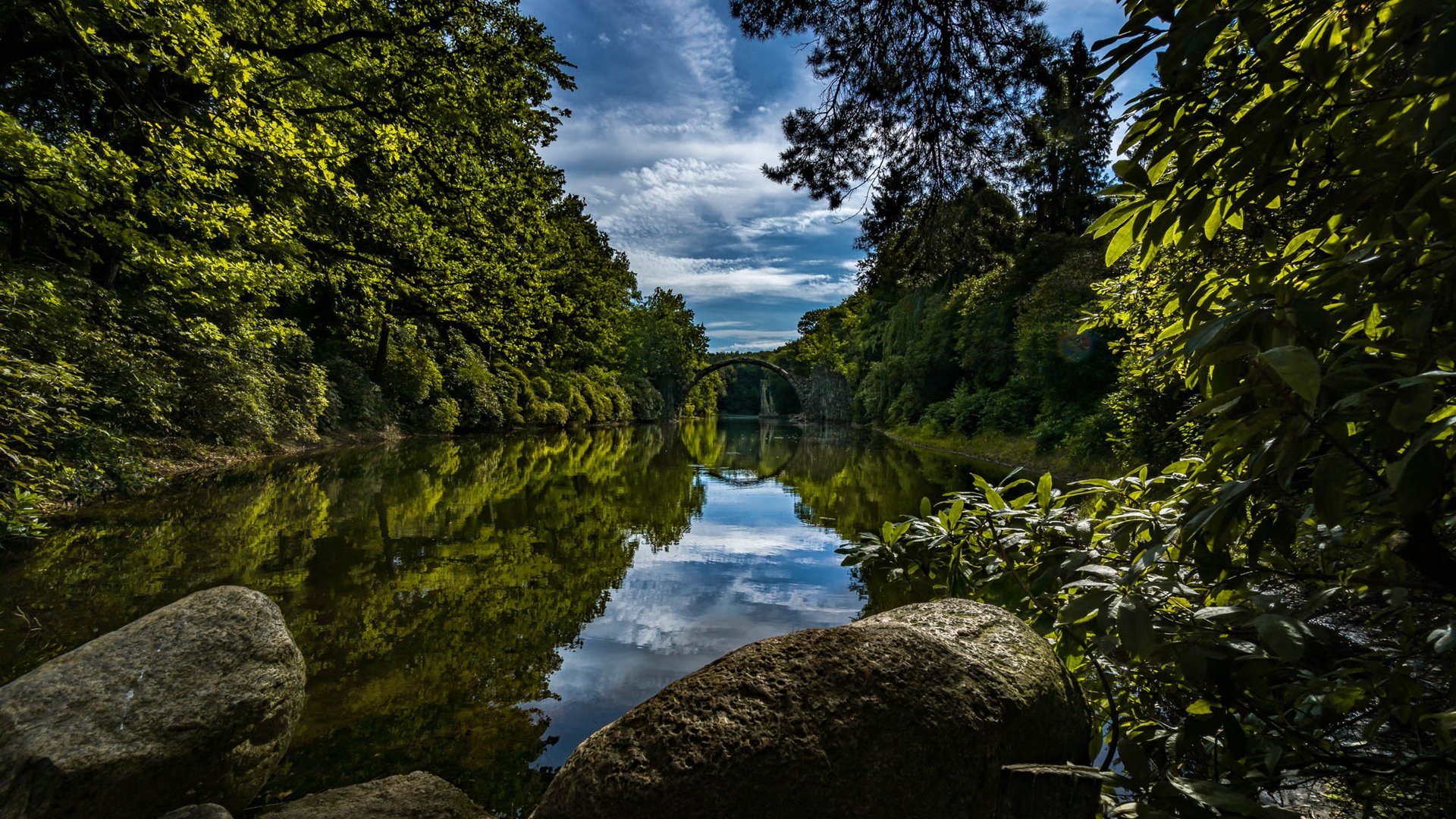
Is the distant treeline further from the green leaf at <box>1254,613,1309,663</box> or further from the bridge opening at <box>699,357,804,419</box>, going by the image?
the bridge opening at <box>699,357,804,419</box>

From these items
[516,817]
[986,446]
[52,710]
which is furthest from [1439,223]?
[986,446]

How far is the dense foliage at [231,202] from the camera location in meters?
6.47

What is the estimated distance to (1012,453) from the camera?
1722 centimetres

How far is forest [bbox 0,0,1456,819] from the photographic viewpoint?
43.1 inches

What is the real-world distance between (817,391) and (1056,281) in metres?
48.1

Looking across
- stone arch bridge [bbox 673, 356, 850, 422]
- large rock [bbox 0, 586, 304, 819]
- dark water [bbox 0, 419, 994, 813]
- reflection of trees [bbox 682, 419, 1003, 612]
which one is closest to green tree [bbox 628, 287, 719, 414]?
stone arch bridge [bbox 673, 356, 850, 422]

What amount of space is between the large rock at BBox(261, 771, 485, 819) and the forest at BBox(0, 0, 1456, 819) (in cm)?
214

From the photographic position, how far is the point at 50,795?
2316 mm

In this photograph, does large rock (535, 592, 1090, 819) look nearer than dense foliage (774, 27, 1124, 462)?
Yes

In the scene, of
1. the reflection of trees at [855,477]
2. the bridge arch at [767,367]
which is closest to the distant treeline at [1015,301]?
the reflection of trees at [855,477]

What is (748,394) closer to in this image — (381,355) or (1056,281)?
(381,355)

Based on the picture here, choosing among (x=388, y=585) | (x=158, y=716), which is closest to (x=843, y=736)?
(x=158, y=716)

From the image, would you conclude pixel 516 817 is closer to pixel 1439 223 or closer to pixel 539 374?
pixel 1439 223

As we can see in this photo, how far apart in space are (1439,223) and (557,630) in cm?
518
